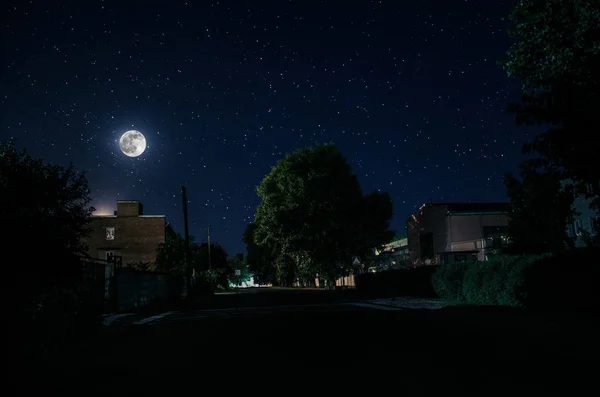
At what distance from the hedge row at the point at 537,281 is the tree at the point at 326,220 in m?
26.2

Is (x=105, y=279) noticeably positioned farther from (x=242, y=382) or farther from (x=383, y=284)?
(x=383, y=284)

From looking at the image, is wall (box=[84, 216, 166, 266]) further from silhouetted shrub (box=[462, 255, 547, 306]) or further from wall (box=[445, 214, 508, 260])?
silhouetted shrub (box=[462, 255, 547, 306])

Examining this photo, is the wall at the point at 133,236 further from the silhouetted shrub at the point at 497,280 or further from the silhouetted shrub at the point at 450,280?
the silhouetted shrub at the point at 497,280

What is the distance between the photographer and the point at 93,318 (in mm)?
14883

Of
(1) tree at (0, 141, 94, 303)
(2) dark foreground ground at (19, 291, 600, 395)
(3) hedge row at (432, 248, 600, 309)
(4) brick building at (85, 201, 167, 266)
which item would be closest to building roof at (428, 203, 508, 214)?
(3) hedge row at (432, 248, 600, 309)

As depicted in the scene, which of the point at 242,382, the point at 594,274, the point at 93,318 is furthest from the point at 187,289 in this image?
the point at 242,382

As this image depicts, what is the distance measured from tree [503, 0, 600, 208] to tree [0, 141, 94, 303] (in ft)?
35.2

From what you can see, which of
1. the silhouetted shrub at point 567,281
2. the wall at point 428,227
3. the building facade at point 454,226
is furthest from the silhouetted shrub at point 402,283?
the wall at point 428,227

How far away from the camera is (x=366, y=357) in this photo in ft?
31.3

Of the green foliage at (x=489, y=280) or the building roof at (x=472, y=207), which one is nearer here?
the green foliage at (x=489, y=280)

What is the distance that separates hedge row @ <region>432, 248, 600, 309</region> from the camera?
1584 cm

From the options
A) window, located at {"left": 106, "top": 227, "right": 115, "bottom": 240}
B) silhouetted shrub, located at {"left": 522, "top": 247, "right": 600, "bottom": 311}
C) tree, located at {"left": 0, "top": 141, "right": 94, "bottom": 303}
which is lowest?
silhouetted shrub, located at {"left": 522, "top": 247, "right": 600, "bottom": 311}

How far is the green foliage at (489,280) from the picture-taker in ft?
62.8

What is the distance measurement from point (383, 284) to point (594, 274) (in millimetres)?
24798
